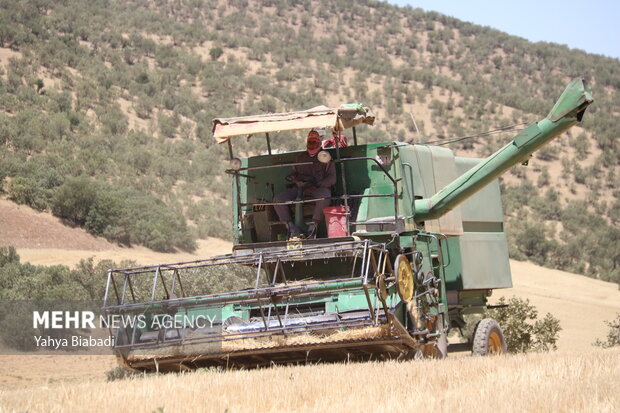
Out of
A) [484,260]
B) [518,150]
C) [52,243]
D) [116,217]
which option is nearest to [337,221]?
[518,150]

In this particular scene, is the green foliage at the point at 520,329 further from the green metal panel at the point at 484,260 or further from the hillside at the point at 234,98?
the hillside at the point at 234,98

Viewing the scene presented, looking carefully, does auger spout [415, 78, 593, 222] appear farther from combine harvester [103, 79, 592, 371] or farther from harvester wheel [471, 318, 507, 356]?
harvester wheel [471, 318, 507, 356]

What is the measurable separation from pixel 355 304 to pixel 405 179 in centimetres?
188

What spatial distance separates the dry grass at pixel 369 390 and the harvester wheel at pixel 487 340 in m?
2.67

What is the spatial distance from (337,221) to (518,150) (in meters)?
2.39

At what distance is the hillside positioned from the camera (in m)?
35.1

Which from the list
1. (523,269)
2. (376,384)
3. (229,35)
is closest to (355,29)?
(229,35)

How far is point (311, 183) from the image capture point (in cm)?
1214

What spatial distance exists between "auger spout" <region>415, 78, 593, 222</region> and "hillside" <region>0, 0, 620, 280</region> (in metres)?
8.37

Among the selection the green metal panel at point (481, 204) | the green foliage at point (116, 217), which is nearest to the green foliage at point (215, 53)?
the green foliage at point (116, 217)

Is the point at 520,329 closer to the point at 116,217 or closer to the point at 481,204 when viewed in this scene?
the point at 481,204

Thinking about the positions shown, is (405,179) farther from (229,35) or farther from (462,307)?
(229,35)

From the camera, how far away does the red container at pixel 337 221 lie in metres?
11.6

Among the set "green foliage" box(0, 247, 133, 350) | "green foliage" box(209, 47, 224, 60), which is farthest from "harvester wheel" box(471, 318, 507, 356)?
"green foliage" box(209, 47, 224, 60)
